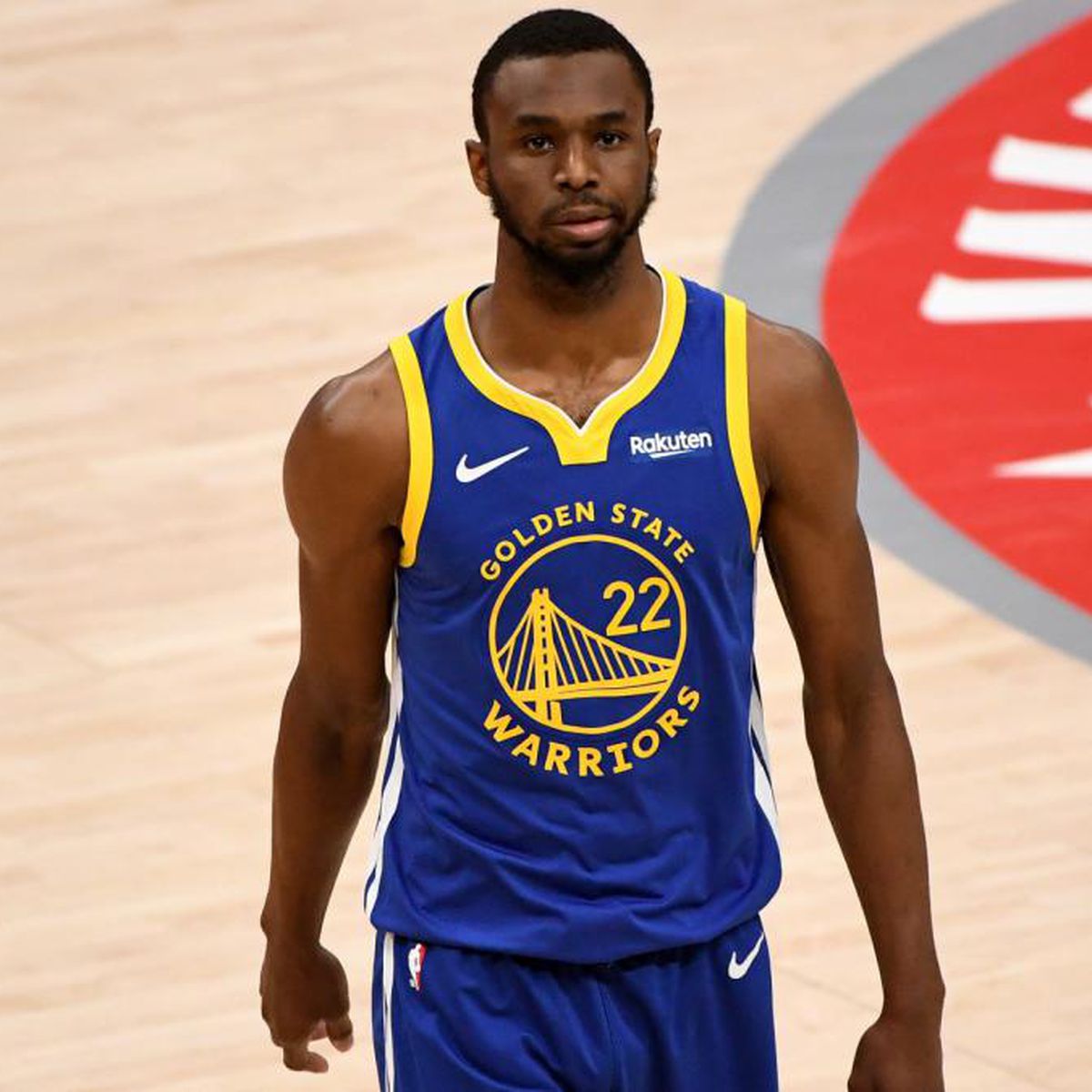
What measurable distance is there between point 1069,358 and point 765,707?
6.66 ft

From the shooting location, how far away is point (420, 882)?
3.21 m

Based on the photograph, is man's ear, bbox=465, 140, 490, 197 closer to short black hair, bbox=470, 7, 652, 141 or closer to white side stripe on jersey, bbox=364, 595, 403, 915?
short black hair, bbox=470, 7, 652, 141

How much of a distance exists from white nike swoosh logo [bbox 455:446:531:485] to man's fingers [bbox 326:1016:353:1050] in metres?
0.78

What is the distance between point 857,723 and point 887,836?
4.8 inches

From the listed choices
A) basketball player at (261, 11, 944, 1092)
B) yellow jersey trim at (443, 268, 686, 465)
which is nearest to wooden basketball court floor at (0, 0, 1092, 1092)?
basketball player at (261, 11, 944, 1092)

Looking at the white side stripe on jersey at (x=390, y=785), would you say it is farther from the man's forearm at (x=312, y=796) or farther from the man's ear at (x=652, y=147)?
the man's ear at (x=652, y=147)

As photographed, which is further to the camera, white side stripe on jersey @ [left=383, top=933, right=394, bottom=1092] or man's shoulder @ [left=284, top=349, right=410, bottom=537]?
white side stripe on jersey @ [left=383, top=933, right=394, bottom=1092]

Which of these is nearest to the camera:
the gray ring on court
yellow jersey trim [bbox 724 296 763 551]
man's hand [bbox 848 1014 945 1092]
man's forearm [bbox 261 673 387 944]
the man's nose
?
the man's nose

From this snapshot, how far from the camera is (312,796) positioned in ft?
10.9

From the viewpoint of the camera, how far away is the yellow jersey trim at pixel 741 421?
3.07 meters

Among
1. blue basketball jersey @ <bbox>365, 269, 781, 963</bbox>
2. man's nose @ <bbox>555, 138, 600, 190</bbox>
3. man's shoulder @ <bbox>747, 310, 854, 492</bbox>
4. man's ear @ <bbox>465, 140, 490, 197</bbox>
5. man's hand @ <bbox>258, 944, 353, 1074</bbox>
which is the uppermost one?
man's nose @ <bbox>555, 138, 600, 190</bbox>

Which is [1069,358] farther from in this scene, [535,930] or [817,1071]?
[535,930]

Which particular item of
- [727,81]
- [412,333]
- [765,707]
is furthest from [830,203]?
[412,333]

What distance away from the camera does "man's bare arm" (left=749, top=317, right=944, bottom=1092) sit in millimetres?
3135
